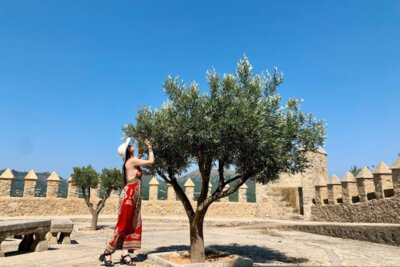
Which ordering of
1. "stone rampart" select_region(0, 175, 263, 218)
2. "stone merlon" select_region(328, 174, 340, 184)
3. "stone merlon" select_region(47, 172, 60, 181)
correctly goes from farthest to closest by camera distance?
"stone merlon" select_region(47, 172, 60, 181)
"stone rampart" select_region(0, 175, 263, 218)
"stone merlon" select_region(328, 174, 340, 184)

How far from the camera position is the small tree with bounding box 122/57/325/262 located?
295 inches

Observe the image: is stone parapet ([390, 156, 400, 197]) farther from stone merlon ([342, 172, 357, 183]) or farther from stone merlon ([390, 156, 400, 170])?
stone merlon ([342, 172, 357, 183])

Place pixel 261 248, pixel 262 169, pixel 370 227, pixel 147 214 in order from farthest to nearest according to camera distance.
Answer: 1. pixel 147 214
2. pixel 370 227
3. pixel 261 248
4. pixel 262 169

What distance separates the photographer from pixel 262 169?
8250 mm

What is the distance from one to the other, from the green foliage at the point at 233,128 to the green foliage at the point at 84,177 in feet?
37.3

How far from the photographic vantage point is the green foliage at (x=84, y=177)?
62.8 feet

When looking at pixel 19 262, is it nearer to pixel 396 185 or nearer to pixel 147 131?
pixel 147 131

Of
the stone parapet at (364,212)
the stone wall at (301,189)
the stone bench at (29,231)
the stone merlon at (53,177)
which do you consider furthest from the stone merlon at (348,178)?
the stone merlon at (53,177)

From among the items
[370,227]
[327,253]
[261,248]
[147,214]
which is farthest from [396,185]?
[147,214]

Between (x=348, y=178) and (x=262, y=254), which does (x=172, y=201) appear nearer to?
(x=348, y=178)

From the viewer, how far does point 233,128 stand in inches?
293

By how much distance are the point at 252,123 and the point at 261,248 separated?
669 cm

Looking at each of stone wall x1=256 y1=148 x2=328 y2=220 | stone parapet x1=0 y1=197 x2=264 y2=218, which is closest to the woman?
stone wall x1=256 y1=148 x2=328 y2=220

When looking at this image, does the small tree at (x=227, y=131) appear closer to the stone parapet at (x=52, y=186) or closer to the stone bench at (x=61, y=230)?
the stone bench at (x=61, y=230)
